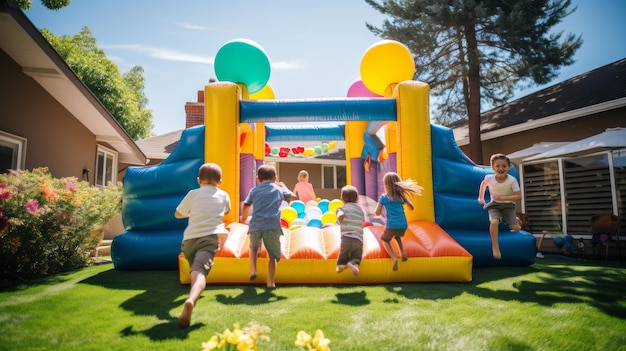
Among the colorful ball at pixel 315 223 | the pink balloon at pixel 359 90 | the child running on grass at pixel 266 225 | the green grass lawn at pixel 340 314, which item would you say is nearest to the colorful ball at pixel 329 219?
the colorful ball at pixel 315 223

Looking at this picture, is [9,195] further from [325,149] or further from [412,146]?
[325,149]

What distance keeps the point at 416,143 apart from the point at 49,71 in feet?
25.1

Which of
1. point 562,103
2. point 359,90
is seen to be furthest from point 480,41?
point 359,90

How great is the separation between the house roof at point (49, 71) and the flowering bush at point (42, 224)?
106 inches

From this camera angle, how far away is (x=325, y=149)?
13.6m

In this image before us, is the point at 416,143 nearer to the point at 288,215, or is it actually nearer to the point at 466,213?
the point at 466,213

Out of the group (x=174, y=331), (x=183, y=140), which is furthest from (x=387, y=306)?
(x=183, y=140)

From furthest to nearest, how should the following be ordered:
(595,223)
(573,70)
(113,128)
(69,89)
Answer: (573,70)
(113,128)
(69,89)
(595,223)

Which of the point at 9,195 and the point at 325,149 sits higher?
the point at 325,149

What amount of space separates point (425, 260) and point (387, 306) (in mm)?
1350

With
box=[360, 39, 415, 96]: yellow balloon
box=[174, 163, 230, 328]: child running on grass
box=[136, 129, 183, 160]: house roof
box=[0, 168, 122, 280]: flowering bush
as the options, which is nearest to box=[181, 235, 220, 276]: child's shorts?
box=[174, 163, 230, 328]: child running on grass

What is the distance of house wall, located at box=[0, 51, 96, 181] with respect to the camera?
7.19 m

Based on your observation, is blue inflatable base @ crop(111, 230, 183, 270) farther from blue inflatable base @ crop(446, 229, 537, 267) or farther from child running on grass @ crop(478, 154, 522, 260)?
child running on grass @ crop(478, 154, 522, 260)

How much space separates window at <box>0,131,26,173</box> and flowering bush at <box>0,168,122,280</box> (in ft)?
6.34
